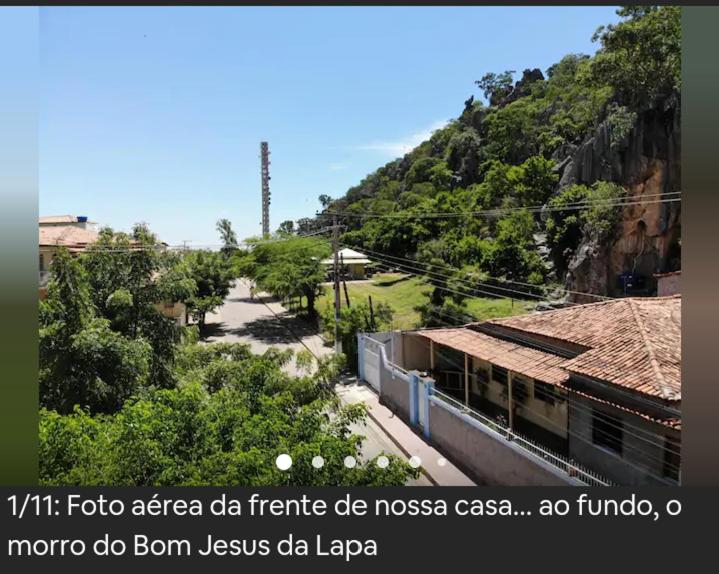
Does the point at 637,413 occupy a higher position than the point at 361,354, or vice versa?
the point at 637,413

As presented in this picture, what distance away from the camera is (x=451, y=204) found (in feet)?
142

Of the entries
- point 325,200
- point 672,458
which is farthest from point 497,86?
point 672,458

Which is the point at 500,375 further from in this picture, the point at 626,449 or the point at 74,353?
the point at 74,353

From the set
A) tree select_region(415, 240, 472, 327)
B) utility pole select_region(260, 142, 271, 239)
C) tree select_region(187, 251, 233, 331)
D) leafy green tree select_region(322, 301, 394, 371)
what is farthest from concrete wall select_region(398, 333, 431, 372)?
utility pole select_region(260, 142, 271, 239)

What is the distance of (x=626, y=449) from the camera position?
31.1 ft

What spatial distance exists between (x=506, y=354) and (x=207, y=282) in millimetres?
20518

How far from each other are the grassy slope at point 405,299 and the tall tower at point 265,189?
986 centimetres

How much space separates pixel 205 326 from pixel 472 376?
62.0 ft

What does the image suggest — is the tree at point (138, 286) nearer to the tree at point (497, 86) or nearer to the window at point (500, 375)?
the window at point (500, 375)

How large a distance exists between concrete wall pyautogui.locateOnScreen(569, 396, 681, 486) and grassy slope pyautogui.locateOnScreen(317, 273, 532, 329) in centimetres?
1271

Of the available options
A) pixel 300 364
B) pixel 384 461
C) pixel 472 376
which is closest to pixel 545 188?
pixel 472 376

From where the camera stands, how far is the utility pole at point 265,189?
41594 millimetres

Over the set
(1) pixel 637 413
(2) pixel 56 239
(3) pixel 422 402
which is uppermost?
(2) pixel 56 239

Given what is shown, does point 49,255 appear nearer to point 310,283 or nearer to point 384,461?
point 310,283
